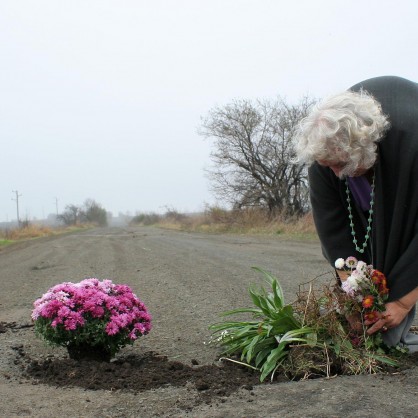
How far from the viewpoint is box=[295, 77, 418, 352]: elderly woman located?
3008mm

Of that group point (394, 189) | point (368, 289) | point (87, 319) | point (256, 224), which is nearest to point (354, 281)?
point (368, 289)

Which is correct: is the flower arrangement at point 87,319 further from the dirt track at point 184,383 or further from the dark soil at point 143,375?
the dirt track at point 184,383

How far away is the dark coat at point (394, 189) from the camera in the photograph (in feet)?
10.3

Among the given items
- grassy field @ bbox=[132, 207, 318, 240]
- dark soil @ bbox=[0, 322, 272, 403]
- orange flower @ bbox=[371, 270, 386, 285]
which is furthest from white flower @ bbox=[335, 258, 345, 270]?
grassy field @ bbox=[132, 207, 318, 240]

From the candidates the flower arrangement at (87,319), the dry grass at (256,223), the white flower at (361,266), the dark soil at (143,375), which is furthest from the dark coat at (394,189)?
the dry grass at (256,223)

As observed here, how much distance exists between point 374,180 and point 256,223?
85.6ft

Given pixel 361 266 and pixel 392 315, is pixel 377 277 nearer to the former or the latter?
pixel 361 266

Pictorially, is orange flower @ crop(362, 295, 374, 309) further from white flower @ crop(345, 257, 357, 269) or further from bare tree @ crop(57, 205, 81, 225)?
bare tree @ crop(57, 205, 81, 225)

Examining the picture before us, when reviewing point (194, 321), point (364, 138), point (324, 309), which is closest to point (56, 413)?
point (324, 309)

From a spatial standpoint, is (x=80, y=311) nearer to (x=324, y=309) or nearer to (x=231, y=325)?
(x=231, y=325)

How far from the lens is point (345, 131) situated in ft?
9.71

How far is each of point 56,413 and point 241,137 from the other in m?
30.3

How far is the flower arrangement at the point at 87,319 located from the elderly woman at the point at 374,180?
1.59 meters

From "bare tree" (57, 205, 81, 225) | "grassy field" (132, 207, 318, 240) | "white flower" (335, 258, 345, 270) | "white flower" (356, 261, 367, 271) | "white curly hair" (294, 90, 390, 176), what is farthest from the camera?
"bare tree" (57, 205, 81, 225)
